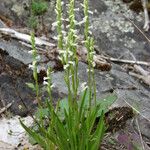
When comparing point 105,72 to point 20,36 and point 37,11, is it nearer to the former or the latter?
point 20,36

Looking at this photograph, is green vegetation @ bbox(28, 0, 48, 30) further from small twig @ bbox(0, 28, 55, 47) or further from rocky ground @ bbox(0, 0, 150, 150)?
small twig @ bbox(0, 28, 55, 47)

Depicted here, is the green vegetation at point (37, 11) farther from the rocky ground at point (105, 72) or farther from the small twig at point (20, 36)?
the small twig at point (20, 36)

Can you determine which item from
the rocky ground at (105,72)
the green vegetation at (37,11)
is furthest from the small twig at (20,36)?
the green vegetation at (37,11)

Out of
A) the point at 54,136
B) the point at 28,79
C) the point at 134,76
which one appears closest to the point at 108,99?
the point at 54,136

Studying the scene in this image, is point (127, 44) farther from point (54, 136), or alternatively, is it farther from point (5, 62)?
point (54, 136)

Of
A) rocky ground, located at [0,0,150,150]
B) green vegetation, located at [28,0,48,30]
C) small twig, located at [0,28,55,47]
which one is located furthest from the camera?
green vegetation, located at [28,0,48,30]

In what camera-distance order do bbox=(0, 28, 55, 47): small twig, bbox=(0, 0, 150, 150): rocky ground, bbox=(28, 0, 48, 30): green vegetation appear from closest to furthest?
bbox=(0, 0, 150, 150): rocky ground → bbox=(0, 28, 55, 47): small twig → bbox=(28, 0, 48, 30): green vegetation

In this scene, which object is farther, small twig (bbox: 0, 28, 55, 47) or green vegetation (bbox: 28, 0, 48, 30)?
green vegetation (bbox: 28, 0, 48, 30)

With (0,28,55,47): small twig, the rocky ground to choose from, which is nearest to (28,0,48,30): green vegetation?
the rocky ground

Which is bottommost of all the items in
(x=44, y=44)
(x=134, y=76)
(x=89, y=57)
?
(x=134, y=76)
